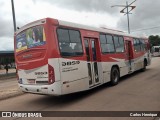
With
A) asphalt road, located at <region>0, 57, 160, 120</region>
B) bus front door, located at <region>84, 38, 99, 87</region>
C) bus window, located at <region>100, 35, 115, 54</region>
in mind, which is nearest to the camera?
asphalt road, located at <region>0, 57, 160, 120</region>

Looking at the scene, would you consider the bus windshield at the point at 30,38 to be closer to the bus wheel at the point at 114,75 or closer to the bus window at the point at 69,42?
the bus window at the point at 69,42

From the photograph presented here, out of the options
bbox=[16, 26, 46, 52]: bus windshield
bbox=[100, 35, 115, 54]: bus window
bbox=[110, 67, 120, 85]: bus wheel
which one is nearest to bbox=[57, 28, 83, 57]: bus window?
bbox=[16, 26, 46, 52]: bus windshield

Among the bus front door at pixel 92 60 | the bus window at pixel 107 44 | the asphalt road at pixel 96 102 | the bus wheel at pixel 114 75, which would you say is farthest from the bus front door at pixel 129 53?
the bus front door at pixel 92 60

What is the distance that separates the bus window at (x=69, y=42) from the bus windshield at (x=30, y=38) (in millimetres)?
625

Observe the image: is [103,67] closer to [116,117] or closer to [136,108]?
[136,108]

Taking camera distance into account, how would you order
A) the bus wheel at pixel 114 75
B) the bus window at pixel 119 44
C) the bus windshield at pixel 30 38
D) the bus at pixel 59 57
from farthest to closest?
the bus window at pixel 119 44 < the bus wheel at pixel 114 75 < the bus windshield at pixel 30 38 < the bus at pixel 59 57

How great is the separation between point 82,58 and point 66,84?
1.54 meters

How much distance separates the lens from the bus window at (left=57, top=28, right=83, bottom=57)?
334 inches

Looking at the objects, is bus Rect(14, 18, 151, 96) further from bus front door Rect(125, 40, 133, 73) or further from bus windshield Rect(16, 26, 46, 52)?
bus front door Rect(125, 40, 133, 73)

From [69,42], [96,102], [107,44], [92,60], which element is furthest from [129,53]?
[96,102]

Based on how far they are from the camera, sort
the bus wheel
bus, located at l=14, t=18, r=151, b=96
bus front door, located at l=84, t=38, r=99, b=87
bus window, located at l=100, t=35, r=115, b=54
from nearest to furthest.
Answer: bus, located at l=14, t=18, r=151, b=96 < bus front door, located at l=84, t=38, r=99, b=87 < bus window, located at l=100, t=35, r=115, b=54 < the bus wheel

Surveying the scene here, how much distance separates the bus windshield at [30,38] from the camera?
8.38 meters

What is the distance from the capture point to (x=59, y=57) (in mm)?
8164

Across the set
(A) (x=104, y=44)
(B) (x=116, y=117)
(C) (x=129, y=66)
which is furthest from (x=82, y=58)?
(C) (x=129, y=66)
